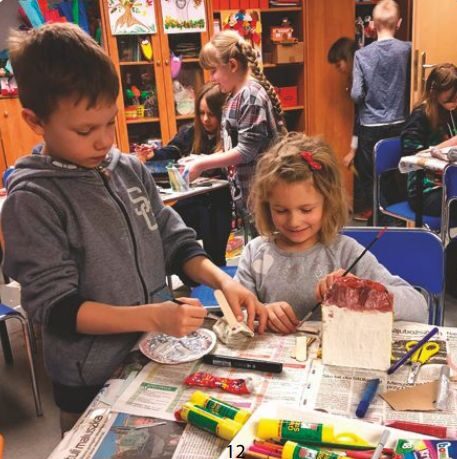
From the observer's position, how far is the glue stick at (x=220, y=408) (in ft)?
2.64

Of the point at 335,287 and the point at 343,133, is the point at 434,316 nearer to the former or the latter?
the point at 335,287

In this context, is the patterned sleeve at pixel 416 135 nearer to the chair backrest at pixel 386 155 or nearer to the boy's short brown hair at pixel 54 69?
the chair backrest at pixel 386 155

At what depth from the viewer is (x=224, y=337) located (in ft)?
3.51

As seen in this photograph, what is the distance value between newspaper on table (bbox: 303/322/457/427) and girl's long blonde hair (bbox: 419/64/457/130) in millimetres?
2409

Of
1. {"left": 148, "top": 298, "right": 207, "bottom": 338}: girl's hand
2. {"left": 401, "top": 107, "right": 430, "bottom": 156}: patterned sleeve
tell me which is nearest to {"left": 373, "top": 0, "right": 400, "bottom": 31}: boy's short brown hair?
{"left": 401, "top": 107, "right": 430, "bottom": 156}: patterned sleeve

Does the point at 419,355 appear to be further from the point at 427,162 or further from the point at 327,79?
the point at 327,79

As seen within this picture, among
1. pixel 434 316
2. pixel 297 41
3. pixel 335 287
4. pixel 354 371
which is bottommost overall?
pixel 434 316

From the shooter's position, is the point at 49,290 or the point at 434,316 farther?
A: the point at 434,316

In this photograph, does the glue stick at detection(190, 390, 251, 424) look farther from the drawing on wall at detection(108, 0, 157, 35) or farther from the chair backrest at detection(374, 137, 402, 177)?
the drawing on wall at detection(108, 0, 157, 35)

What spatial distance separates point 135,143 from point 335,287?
355 cm

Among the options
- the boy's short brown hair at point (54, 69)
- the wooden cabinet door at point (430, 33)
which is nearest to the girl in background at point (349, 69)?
the wooden cabinet door at point (430, 33)

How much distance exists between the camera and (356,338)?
95cm

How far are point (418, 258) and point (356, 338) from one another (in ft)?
2.00

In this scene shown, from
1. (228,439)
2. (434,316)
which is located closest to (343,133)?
(434,316)
